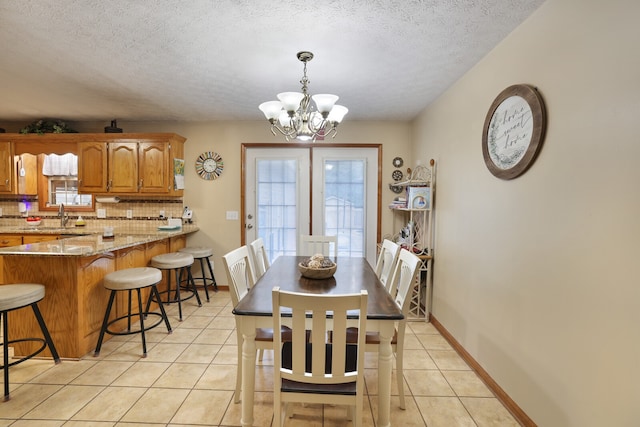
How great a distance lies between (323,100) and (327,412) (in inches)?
76.3

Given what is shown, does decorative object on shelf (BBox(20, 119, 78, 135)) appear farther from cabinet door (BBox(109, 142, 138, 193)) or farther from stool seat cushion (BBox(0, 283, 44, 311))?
stool seat cushion (BBox(0, 283, 44, 311))

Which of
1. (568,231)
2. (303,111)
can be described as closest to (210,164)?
(303,111)

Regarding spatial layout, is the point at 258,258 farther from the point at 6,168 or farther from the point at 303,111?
the point at 6,168

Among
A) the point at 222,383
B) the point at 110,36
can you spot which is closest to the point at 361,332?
the point at 222,383

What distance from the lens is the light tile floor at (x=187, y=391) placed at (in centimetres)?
184

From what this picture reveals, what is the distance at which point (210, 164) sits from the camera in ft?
14.1

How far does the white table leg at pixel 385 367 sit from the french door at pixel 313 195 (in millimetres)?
2722

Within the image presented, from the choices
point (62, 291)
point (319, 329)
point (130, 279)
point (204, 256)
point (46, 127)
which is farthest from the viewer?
point (46, 127)

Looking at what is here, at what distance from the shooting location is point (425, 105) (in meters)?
3.51

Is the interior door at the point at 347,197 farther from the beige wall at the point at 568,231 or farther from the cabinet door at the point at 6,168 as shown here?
the cabinet door at the point at 6,168

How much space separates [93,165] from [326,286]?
3736 mm

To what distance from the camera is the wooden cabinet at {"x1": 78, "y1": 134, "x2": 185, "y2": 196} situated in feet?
13.1

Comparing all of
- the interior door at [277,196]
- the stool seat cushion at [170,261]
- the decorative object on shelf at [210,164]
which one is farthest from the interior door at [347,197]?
the stool seat cushion at [170,261]

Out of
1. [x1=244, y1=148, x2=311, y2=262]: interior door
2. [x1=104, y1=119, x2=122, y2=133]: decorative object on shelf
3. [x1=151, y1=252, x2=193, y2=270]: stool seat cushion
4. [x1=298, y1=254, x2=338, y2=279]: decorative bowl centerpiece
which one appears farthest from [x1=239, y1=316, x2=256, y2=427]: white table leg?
[x1=104, y1=119, x2=122, y2=133]: decorative object on shelf
